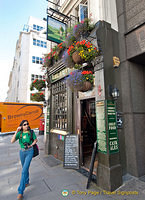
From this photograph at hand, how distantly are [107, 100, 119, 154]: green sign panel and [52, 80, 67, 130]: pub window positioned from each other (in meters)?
2.83

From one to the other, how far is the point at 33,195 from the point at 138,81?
5.08 meters

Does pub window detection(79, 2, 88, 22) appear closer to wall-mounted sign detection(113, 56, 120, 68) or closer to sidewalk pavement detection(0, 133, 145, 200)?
wall-mounted sign detection(113, 56, 120, 68)

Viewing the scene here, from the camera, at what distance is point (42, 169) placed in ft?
16.3

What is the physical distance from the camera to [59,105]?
6.83m

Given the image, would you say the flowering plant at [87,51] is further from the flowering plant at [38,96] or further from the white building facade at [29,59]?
the white building facade at [29,59]

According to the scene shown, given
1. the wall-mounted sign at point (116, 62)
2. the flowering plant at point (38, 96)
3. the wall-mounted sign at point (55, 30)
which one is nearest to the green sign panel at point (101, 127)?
the wall-mounted sign at point (116, 62)

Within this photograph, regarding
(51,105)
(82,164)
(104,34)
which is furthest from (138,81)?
(51,105)

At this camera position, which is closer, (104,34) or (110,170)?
(110,170)

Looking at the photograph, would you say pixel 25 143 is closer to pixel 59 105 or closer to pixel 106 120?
pixel 106 120

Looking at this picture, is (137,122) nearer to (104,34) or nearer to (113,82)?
(113,82)

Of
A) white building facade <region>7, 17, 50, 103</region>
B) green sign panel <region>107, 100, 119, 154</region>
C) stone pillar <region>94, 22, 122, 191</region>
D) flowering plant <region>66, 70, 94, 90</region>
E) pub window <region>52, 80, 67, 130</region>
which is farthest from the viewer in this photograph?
white building facade <region>7, 17, 50, 103</region>

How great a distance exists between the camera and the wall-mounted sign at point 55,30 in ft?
19.9

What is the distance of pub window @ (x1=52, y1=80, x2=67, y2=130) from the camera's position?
6.31 metres

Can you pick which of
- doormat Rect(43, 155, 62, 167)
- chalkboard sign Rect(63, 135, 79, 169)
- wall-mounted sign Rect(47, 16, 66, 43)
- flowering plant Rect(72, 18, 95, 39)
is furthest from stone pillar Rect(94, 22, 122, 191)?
wall-mounted sign Rect(47, 16, 66, 43)
